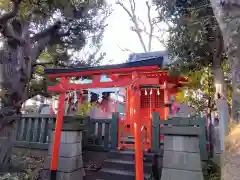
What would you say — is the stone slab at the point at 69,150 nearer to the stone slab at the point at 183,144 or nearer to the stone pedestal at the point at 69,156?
the stone pedestal at the point at 69,156

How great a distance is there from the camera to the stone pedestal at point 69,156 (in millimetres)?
5531

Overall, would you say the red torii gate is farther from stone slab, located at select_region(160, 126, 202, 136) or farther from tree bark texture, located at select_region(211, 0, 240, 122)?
tree bark texture, located at select_region(211, 0, 240, 122)

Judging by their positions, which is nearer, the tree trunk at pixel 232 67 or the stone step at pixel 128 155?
the tree trunk at pixel 232 67

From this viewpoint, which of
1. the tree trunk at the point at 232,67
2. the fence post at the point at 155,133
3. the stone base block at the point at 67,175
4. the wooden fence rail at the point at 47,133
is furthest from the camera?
the wooden fence rail at the point at 47,133

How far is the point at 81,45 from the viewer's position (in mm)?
7887

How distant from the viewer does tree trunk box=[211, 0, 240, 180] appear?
8.54 ft

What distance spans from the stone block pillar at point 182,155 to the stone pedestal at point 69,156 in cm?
242

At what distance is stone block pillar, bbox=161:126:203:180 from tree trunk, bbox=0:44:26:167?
386cm

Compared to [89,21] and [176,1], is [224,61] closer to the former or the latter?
[176,1]

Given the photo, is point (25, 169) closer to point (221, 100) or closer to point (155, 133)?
point (155, 133)

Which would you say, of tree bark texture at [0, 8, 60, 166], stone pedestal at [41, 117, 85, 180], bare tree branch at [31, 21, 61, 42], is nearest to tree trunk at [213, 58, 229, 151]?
stone pedestal at [41, 117, 85, 180]

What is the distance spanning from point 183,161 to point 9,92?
4451mm

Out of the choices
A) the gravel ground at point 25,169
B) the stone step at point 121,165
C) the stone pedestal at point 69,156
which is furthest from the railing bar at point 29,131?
the stone step at point 121,165

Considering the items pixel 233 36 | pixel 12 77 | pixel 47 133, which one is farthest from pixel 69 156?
pixel 233 36
